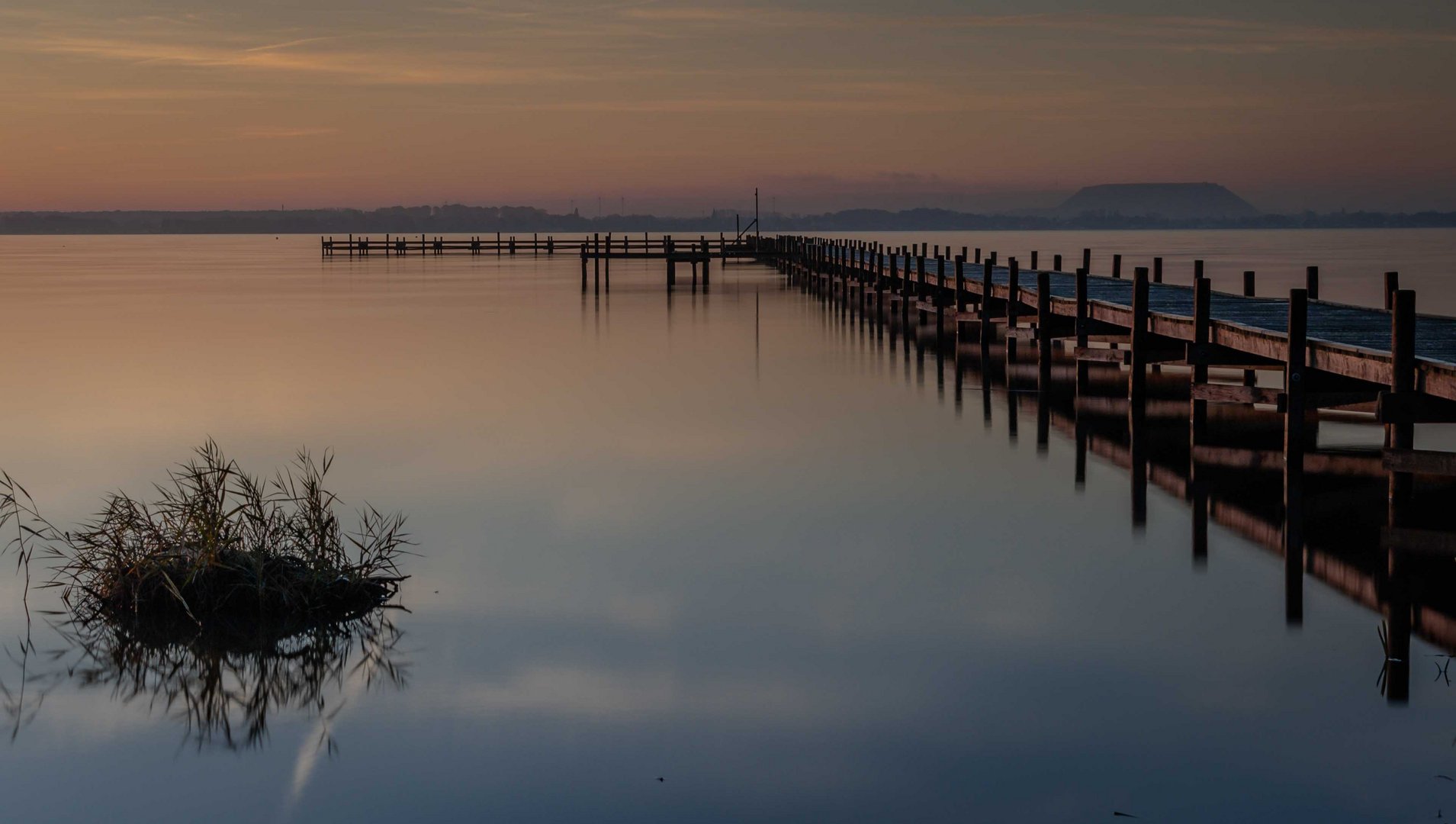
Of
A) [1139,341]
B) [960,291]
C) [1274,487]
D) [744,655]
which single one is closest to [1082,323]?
[1139,341]

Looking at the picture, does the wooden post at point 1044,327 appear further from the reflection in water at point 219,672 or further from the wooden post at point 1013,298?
the reflection in water at point 219,672

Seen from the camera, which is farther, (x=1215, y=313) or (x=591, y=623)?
(x=1215, y=313)

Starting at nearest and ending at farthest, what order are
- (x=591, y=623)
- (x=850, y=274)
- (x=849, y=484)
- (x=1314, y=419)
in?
1. (x=591, y=623)
2. (x=849, y=484)
3. (x=1314, y=419)
4. (x=850, y=274)

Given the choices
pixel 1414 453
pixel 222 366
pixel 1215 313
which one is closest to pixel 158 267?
pixel 222 366

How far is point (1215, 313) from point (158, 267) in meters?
82.8

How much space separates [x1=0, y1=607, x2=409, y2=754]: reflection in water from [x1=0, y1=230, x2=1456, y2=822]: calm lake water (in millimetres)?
34

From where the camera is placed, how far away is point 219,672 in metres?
9.23

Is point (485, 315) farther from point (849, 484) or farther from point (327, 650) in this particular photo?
point (327, 650)

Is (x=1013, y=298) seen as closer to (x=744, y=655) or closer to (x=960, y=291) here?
(x=960, y=291)

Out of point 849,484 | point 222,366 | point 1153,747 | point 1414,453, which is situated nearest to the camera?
point 1153,747

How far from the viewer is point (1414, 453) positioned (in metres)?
11.9

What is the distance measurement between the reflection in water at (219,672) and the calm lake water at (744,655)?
3cm

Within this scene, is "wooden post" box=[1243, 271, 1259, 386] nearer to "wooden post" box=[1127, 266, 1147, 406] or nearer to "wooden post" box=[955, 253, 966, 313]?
"wooden post" box=[1127, 266, 1147, 406]

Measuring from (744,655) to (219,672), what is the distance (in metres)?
3.19
